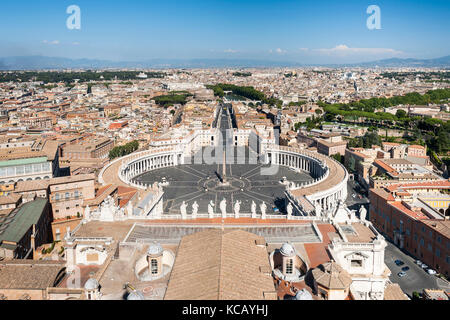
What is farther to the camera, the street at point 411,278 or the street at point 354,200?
the street at point 354,200

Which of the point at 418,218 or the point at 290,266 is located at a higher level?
the point at 290,266

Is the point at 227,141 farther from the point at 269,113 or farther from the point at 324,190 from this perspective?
the point at 324,190

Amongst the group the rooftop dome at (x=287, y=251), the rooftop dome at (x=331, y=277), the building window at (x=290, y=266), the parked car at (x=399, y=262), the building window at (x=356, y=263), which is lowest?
the parked car at (x=399, y=262)

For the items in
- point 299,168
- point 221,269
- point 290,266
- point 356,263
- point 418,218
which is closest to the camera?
point 221,269

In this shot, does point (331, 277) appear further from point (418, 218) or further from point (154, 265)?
point (418, 218)

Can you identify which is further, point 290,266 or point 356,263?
point 356,263

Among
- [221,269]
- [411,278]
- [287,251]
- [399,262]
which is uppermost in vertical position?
[221,269]

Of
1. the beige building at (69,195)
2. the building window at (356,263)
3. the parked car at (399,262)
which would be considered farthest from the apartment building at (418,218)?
the beige building at (69,195)

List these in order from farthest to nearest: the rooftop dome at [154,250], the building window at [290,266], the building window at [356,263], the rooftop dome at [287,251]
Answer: the building window at [356,263], the building window at [290,266], the rooftop dome at [287,251], the rooftop dome at [154,250]

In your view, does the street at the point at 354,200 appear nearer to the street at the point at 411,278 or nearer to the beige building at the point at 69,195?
the street at the point at 411,278

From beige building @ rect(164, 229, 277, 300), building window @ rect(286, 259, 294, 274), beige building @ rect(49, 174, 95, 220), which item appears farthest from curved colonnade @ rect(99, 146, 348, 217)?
beige building @ rect(164, 229, 277, 300)

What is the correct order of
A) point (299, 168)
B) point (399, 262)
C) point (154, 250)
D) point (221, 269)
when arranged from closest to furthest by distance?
1. point (221, 269)
2. point (154, 250)
3. point (399, 262)
4. point (299, 168)

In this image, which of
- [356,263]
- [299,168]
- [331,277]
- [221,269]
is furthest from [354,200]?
[221,269]
